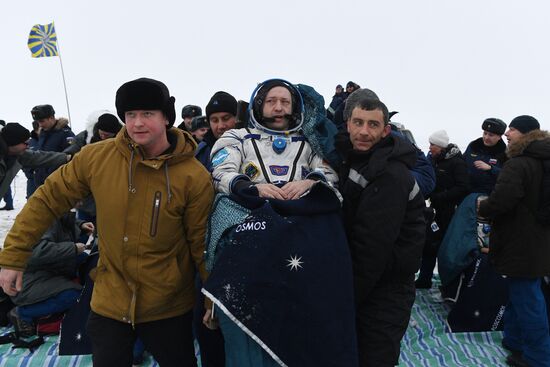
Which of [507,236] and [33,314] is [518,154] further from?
[33,314]

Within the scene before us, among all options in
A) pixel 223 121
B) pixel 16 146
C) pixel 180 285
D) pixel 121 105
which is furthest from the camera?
pixel 16 146

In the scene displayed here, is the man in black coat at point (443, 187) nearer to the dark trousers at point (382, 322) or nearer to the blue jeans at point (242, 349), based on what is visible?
the dark trousers at point (382, 322)

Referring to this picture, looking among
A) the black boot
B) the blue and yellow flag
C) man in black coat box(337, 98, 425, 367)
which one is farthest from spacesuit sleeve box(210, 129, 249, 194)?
the blue and yellow flag

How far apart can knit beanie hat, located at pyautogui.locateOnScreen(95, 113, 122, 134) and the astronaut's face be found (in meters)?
1.87

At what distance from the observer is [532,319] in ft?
9.77

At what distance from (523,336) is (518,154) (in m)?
1.38

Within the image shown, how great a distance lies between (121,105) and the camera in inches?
73.3

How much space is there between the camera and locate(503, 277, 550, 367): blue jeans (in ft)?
9.78

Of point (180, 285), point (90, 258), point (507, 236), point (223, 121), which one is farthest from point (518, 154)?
point (90, 258)

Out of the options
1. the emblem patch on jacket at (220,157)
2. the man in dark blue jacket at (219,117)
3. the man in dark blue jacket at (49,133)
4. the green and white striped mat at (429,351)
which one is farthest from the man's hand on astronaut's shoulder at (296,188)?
the man in dark blue jacket at (49,133)

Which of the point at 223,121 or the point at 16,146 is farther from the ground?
the point at 223,121

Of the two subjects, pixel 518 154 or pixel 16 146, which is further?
pixel 16 146

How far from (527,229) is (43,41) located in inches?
470

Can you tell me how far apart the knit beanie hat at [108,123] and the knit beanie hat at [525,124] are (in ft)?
10.7
